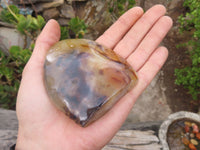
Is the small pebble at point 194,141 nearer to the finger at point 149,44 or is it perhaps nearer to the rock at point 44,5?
the finger at point 149,44

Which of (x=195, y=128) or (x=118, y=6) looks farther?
(x=118, y=6)

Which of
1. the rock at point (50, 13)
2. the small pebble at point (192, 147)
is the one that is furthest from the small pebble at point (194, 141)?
the rock at point (50, 13)

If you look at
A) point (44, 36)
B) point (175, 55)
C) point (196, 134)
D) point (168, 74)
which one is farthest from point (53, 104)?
point (175, 55)

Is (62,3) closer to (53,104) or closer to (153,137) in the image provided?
(53,104)

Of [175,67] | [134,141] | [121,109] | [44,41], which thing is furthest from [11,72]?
[175,67]

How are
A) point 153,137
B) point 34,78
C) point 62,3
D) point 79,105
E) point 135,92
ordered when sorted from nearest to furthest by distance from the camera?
point 79,105, point 34,78, point 135,92, point 153,137, point 62,3

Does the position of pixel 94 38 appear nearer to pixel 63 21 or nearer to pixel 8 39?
pixel 63 21

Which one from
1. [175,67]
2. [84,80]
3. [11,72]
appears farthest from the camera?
[175,67]
